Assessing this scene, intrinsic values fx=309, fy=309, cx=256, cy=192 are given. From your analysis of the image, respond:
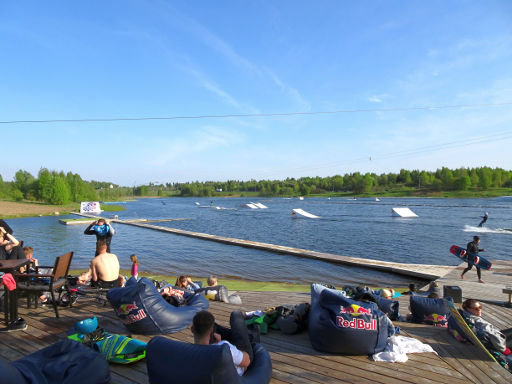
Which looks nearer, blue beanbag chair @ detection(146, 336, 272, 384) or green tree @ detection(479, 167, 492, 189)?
blue beanbag chair @ detection(146, 336, 272, 384)

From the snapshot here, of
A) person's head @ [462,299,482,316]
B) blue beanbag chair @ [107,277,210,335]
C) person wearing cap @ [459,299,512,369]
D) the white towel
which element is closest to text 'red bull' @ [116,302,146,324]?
blue beanbag chair @ [107,277,210,335]

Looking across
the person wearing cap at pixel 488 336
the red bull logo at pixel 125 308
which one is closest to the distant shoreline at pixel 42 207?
the red bull logo at pixel 125 308

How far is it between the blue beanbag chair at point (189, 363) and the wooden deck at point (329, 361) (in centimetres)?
115

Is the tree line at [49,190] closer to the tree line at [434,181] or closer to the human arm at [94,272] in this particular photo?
the human arm at [94,272]

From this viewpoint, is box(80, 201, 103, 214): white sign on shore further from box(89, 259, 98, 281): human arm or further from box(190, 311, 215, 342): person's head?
box(190, 311, 215, 342): person's head

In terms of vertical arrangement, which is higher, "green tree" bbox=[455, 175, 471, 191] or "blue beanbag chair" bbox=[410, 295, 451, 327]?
"green tree" bbox=[455, 175, 471, 191]

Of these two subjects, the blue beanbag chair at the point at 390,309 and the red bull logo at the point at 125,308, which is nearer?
the red bull logo at the point at 125,308

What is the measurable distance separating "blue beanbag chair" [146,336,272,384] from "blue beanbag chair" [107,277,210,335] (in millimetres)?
1969

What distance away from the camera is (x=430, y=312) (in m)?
5.94

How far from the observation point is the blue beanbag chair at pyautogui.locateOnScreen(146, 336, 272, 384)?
242cm

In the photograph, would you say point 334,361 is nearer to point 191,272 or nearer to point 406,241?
point 191,272

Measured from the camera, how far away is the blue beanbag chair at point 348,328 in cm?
407

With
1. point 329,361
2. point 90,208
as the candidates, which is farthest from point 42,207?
point 329,361

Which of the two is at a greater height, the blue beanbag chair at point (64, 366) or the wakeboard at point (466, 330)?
the blue beanbag chair at point (64, 366)
